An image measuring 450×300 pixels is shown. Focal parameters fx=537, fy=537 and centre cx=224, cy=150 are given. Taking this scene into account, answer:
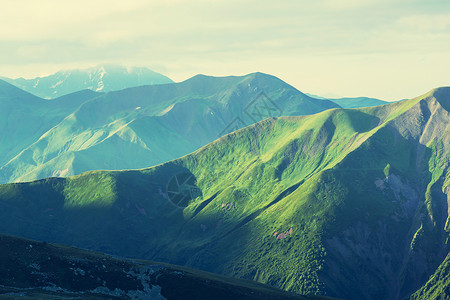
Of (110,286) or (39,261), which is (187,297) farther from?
(39,261)

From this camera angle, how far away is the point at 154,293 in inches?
7697

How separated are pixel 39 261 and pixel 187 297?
55.4 meters

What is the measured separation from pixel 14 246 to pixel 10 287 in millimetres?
32548

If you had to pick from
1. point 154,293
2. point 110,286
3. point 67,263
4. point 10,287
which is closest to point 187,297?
point 154,293

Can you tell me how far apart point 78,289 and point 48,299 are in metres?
24.7

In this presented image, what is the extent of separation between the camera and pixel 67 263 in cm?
19825

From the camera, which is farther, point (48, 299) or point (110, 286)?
point (110, 286)

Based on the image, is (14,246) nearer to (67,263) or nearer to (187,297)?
(67,263)

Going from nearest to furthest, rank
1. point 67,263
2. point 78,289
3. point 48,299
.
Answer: point 48,299 → point 78,289 → point 67,263

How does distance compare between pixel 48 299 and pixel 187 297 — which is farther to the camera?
pixel 187 297

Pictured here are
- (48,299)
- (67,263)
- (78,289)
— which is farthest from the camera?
(67,263)

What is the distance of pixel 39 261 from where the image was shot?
194750 mm

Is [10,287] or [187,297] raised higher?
[10,287]

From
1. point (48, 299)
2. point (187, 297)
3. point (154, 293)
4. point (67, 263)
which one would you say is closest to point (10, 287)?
point (48, 299)
